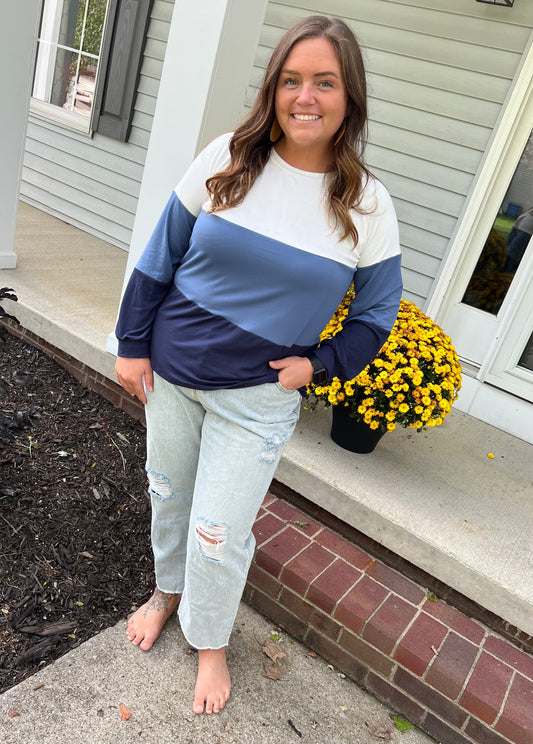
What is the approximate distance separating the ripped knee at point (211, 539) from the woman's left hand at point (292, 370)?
42 centimetres

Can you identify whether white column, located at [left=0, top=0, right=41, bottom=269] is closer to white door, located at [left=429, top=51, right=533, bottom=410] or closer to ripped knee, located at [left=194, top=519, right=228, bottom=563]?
white door, located at [left=429, top=51, right=533, bottom=410]

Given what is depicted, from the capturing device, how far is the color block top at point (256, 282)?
1461 mm

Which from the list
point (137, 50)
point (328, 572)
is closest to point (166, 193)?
point (328, 572)

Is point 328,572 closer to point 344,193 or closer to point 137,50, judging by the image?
point 344,193

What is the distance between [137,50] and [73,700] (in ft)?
15.1

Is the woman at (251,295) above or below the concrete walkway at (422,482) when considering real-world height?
above

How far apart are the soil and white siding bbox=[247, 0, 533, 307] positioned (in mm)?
2146

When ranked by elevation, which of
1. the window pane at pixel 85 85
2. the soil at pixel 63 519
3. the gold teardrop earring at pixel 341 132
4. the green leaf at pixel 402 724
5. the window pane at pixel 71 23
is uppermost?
the window pane at pixel 71 23

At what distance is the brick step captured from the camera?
192 centimetres

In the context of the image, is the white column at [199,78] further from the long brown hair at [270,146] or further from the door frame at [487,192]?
the door frame at [487,192]

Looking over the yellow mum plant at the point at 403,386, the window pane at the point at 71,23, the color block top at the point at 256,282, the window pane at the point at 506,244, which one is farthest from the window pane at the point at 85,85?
the color block top at the point at 256,282

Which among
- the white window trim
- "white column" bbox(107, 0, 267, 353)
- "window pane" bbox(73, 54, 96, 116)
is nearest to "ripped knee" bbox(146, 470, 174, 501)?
"white column" bbox(107, 0, 267, 353)

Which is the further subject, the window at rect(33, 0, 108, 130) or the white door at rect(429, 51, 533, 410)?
the window at rect(33, 0, 108, 130)

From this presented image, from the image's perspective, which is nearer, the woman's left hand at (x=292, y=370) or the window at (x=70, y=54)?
the woman's left hand at (x=292, y=370)
